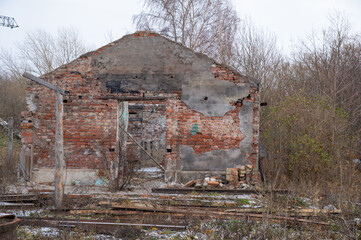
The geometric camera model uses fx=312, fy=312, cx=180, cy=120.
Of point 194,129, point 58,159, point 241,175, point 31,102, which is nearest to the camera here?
point 58,159

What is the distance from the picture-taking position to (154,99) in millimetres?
9141

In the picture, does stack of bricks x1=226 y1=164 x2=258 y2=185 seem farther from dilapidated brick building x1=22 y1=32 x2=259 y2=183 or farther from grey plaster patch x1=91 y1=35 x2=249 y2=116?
grey plaster patch x1=91 y1=35 x2=249 y2=116

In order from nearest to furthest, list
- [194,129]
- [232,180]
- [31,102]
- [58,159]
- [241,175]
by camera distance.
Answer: [58,159], [232,180], [241,175], [194,129], [31,102]

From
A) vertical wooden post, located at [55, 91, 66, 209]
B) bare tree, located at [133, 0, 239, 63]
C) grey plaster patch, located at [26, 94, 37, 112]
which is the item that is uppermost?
bare tree, located at [133, 0, 239, 63]

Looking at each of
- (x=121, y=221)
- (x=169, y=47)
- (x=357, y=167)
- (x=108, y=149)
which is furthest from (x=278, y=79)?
(x=121, y=221)

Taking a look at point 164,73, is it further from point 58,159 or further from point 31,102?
point 58,159

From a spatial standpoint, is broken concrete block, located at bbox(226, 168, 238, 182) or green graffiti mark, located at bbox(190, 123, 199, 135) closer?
broken concrete block, located at bbox(226, 168, 238, 182)

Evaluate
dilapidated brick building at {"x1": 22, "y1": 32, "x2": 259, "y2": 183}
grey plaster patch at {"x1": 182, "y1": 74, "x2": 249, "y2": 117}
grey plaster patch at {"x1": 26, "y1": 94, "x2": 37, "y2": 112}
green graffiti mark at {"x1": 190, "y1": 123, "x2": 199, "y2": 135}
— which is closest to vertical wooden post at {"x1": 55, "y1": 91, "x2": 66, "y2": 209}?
dilapidated brick building at {"x1": 22, "y1": 32, "x2": 259, "y2": 183}

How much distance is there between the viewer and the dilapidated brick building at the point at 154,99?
9.12 meters

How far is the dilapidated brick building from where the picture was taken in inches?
359

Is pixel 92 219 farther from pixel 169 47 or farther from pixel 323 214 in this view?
pixel 169 47

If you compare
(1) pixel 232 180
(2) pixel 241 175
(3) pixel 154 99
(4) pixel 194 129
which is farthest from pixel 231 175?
(3) pixel 154 99

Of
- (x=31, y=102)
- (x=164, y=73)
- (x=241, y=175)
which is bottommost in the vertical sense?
(x=241, y=175)

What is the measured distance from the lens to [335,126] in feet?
31.0
